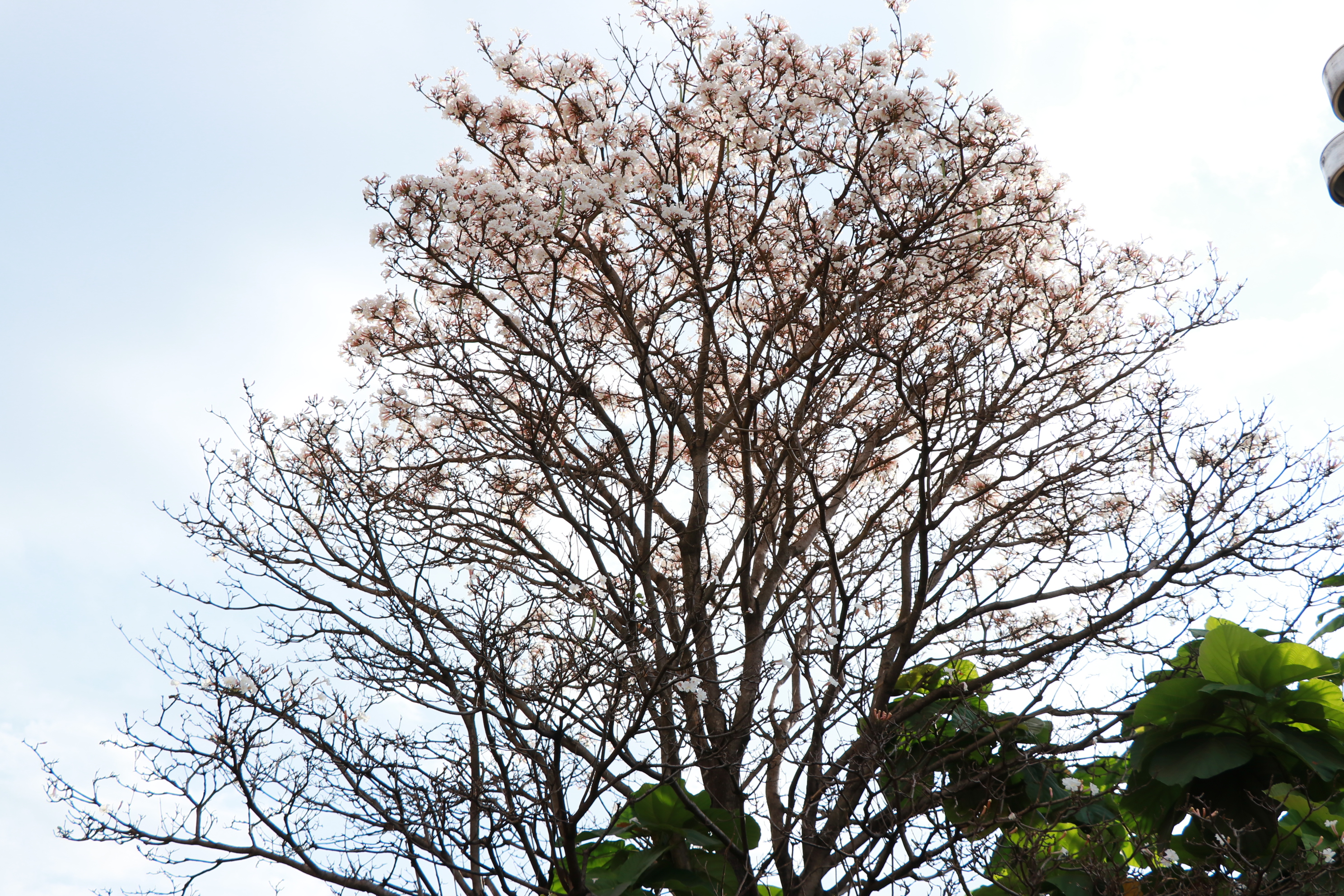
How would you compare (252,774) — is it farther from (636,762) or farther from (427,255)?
(427,255)

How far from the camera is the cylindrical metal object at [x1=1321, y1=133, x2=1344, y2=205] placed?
1056 centimetres

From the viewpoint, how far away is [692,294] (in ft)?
23.8

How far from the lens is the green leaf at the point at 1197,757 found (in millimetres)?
5184

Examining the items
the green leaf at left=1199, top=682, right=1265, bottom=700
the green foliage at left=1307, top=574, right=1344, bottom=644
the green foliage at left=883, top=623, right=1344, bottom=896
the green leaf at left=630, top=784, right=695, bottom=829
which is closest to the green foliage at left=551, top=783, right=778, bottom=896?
the green leaf at left=630, top=784, right=695, bottom=829

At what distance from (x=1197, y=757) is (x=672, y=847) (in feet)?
9.44

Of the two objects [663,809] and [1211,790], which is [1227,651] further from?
[663,809]

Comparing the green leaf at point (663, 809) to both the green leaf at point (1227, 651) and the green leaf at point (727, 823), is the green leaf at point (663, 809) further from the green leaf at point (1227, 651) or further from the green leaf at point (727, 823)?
the green leaf at point (1227, 651)

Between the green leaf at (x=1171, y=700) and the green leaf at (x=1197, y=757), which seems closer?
the green leaf at (x=1197, y=757)

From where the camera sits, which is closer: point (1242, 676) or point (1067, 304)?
point (1242, 676)

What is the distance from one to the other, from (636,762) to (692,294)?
3.28 metres

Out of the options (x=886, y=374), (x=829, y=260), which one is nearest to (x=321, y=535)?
(x=829, y=260)

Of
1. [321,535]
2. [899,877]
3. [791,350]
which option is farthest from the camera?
[791,350]

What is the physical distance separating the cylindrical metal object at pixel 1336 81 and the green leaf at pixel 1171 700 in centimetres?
860

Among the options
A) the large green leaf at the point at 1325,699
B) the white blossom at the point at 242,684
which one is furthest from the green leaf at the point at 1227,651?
the white blossom at the point at 242,684
